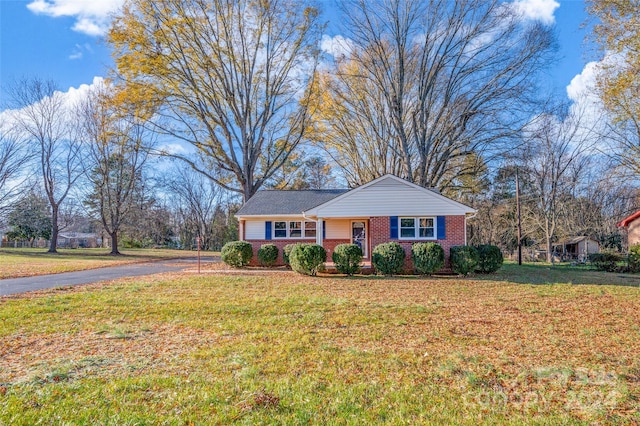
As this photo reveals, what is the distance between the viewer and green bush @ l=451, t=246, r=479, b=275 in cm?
1453

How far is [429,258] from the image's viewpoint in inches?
573

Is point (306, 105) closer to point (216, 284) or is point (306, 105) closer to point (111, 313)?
point (216, 284)

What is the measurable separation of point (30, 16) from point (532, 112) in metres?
23.6

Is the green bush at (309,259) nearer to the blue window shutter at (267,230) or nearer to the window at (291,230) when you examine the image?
the window at (291,230)

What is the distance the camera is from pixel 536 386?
390 cm

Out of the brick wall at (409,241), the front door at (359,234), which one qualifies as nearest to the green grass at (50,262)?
the front door at (359,234)

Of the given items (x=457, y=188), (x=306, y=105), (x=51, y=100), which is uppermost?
(x=51, y=100)

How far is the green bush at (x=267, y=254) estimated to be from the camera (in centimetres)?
1773

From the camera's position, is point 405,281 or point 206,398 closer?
point 206,398

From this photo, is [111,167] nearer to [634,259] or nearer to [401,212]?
[401,212]

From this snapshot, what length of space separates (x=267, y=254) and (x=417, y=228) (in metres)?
7.23

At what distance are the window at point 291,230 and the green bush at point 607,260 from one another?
15362 millimetres

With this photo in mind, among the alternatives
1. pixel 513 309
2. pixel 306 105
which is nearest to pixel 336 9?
pixel 306 105

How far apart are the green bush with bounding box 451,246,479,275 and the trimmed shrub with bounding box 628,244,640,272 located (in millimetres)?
10135
